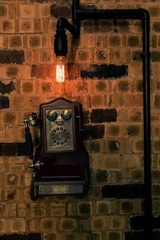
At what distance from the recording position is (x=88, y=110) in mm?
2910

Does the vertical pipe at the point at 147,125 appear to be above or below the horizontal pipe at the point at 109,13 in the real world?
below

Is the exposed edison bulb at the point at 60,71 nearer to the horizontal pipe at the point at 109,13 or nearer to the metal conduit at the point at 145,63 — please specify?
the metal conduit at the point at 145,63

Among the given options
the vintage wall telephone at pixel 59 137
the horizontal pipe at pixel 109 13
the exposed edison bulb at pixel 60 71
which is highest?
the horizontal pipe at pixel 109 13

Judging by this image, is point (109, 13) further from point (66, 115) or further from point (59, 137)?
point (59, 137)

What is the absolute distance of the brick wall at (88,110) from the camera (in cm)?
289

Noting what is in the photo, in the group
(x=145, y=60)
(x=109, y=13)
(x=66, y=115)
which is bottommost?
(x=66, y=115)

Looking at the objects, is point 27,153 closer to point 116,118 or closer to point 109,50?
point 116,118

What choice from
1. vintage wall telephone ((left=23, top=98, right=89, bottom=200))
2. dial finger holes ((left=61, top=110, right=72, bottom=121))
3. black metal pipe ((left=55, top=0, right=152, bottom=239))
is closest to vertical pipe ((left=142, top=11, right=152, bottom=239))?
black metal pipe ((left=55, top=0, right=152, bottom=239))

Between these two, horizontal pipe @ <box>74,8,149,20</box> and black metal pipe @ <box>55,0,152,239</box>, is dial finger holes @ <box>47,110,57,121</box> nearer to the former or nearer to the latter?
black metal pipe @ <box>55,0,152,239</box>

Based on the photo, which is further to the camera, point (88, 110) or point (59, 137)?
point (88, 110)

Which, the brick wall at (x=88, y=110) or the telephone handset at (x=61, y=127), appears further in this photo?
the brick wall at (x=88, y=110)

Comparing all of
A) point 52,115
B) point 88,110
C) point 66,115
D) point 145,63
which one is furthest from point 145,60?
point 52,115

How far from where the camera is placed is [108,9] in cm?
288

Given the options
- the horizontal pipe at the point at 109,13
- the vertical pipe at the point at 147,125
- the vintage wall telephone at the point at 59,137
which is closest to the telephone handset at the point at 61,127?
the vintage wall telephone at the point at 59,137
